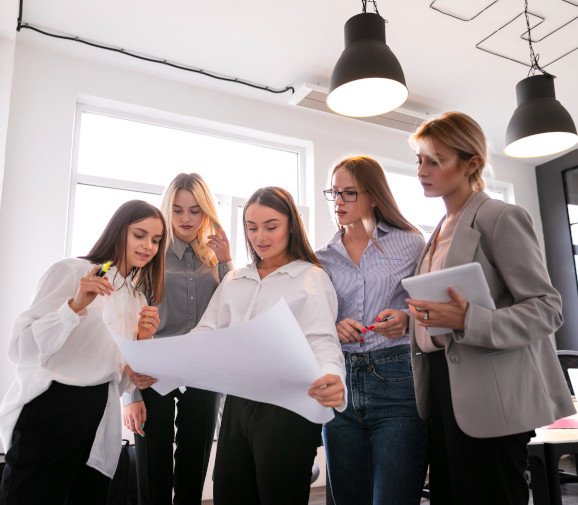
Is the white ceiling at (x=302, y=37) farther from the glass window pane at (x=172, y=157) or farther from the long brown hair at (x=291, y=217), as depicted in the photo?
the long brown hair at (x=291, y=217)

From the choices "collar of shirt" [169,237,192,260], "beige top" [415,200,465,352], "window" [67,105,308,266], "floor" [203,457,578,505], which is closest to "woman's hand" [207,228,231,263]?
"collar of shirt" [169,237,192,260]

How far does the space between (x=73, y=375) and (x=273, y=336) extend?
797mm

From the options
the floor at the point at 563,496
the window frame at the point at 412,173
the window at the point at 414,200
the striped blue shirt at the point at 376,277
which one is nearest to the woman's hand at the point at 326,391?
the striped blue shirt at the point at 376,277

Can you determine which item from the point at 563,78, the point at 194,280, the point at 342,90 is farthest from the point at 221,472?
the point at 563,78

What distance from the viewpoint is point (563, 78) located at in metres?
3.94

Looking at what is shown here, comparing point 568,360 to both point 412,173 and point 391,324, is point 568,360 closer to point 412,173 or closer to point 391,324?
point 412,173

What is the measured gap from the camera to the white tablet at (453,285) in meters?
1.02

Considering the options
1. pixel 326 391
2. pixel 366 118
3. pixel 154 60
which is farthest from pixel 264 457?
pixel 366 118

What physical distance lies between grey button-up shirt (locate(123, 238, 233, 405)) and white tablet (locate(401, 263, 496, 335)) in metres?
0.93

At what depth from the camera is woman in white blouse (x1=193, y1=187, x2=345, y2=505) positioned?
43.6 inches

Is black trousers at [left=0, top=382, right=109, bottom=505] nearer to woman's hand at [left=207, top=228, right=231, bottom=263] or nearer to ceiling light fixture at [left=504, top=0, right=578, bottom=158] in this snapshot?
woman's hand at [left=207, top=228, right=231, bottom=263]

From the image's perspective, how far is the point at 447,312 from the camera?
108 centimetres

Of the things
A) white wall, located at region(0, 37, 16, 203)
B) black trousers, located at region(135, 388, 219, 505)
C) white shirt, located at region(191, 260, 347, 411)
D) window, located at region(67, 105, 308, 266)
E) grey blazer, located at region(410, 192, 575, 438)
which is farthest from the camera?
window, located at region(67, 105, 308, 266)

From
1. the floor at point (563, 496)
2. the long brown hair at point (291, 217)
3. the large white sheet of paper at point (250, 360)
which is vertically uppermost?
the long brown hair at point (291, 217)
